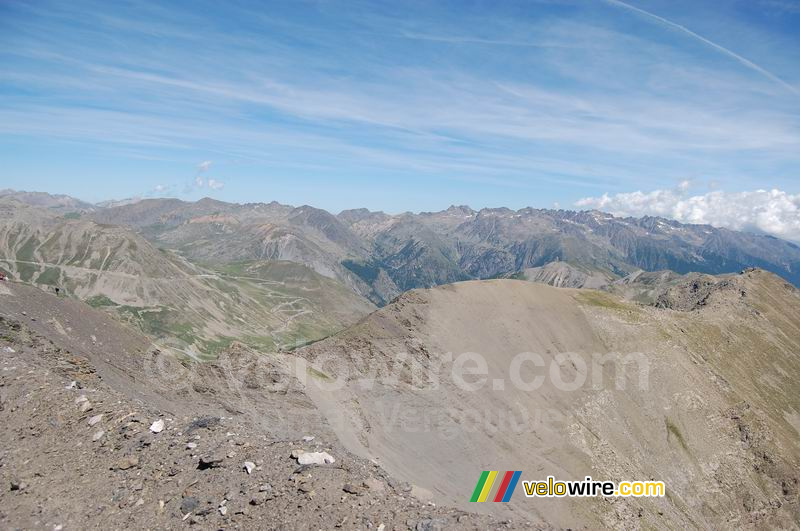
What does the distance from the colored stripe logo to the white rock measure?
34.7 metres

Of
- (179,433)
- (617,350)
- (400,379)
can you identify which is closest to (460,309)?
(400,379)

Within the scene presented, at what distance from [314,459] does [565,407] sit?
57993 millimetres

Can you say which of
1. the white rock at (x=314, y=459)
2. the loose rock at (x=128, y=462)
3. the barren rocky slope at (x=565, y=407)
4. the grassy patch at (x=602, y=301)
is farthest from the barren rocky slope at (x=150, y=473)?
the grassy patch at (x=602, y=301)

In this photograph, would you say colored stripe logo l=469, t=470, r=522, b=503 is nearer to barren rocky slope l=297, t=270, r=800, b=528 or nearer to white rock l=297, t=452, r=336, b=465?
barren rocky slope l=297, t=270, r=800, b=528

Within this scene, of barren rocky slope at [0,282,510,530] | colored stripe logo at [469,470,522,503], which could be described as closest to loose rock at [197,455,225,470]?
barren rocky slope at [0,282,510,530]

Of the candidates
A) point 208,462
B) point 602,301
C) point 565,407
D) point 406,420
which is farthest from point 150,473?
point 602,301

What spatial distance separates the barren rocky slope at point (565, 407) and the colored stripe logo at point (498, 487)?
1.01 meters

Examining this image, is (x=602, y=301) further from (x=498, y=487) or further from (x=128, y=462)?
(x=128, y=462)

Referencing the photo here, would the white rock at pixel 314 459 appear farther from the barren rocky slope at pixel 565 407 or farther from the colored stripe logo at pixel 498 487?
the colored stripe logo at pixel 498 487

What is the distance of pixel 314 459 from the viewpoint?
75.0ft

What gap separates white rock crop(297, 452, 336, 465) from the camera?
22.6m

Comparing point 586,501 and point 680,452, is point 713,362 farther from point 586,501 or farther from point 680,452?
point 586,501

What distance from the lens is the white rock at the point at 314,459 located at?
22594 mm

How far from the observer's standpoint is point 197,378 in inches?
1774
